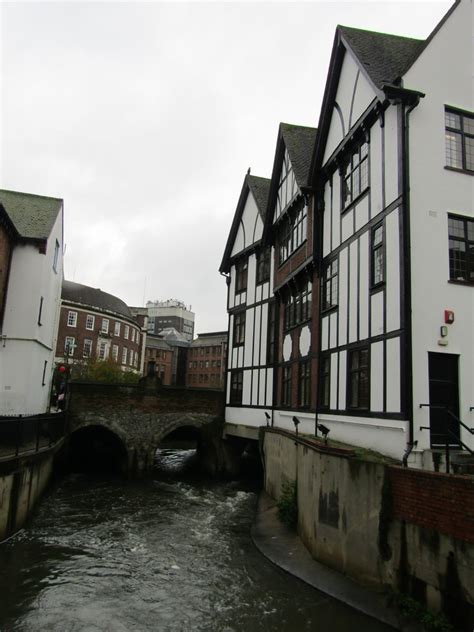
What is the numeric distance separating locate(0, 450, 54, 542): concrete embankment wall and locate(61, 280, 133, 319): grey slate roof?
46304 millimetres

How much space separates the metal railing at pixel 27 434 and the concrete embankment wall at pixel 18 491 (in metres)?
0.33

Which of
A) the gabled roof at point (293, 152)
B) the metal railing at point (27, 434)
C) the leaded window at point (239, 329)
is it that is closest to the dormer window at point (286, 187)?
the gabled roof at point (293, 152)

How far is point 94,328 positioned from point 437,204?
53.9 m

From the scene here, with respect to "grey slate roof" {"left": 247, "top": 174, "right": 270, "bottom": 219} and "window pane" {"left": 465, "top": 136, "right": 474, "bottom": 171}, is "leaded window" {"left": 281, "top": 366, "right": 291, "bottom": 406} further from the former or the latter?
"window pane" {"left": 465, "top": 136, "right": 474, "bottom": 171}

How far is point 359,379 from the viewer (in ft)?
43.7

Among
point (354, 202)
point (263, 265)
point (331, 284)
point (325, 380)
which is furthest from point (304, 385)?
point (263, 265)

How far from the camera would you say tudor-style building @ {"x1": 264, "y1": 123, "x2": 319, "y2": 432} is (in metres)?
17.4

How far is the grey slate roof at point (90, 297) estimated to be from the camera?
61.0 m

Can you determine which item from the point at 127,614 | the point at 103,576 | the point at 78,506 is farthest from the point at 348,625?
the point at 78,506

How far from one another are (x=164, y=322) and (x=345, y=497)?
10638 centimetres

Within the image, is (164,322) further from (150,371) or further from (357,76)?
(357,76)

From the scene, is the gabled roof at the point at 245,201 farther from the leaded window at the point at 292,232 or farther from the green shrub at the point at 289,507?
the green shrub at the point at 289,507

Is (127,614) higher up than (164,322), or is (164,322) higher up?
(164,322)

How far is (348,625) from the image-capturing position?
8.59 m
